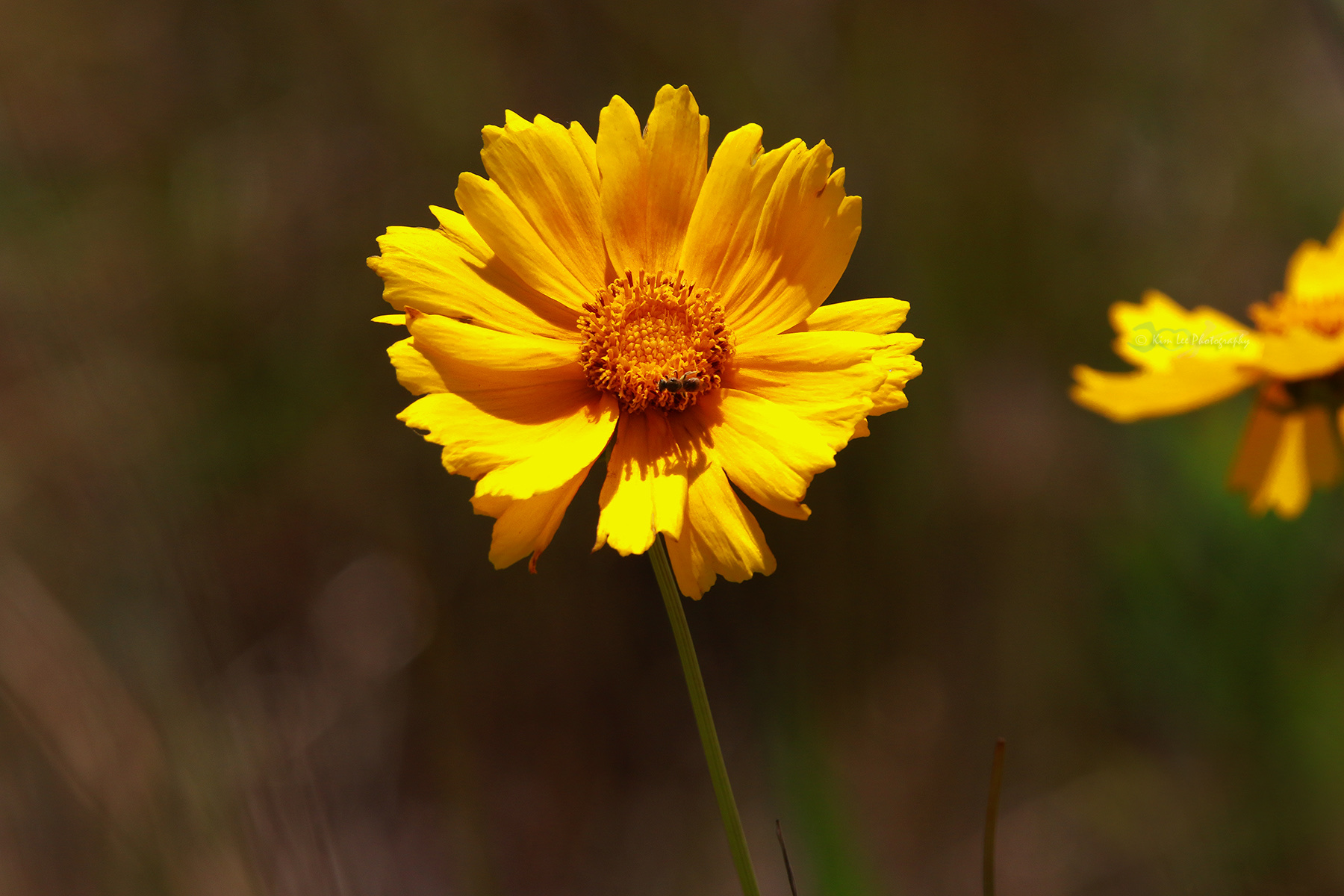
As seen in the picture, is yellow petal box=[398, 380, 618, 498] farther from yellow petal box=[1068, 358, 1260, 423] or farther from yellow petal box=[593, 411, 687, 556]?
yellow petal box=[1068, 358, 1260, 423]

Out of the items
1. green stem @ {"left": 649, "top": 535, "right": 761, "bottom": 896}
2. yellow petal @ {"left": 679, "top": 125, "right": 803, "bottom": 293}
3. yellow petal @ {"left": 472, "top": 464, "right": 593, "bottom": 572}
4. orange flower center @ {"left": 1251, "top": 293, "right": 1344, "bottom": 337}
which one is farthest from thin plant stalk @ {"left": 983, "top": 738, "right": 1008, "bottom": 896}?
orange flower center @ {"left": 1251, "top": 293, "right": 1344, "bottom": 337}

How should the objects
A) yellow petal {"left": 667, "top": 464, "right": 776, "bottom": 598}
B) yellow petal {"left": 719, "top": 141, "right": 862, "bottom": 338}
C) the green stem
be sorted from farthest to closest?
yellow petal {"left": 719, "top": 141, "right": 862, "bottom": 338} → yellow petal {"left": 667, "top": 464, "right": 776, "bottom": 598} → the green stem

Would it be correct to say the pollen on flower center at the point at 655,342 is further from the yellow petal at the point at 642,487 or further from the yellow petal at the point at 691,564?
the yellow petal at the point at 691,564

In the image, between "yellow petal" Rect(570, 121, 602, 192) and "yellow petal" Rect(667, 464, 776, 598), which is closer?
"yellow petal" Rect(667, 464, 776, 598)

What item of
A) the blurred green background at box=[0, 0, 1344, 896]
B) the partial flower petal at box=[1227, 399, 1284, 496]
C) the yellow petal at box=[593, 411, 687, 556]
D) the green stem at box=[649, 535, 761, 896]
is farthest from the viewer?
the blurred green background at box=[0, 0, 1344, 896]

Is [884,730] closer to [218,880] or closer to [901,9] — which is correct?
[218,880]

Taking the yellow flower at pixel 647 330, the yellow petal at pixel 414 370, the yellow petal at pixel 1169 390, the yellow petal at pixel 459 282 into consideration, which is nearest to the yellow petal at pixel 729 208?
the yellow flower at pixel 647 330

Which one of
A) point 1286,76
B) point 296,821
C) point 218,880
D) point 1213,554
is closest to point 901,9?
point 1286,76
